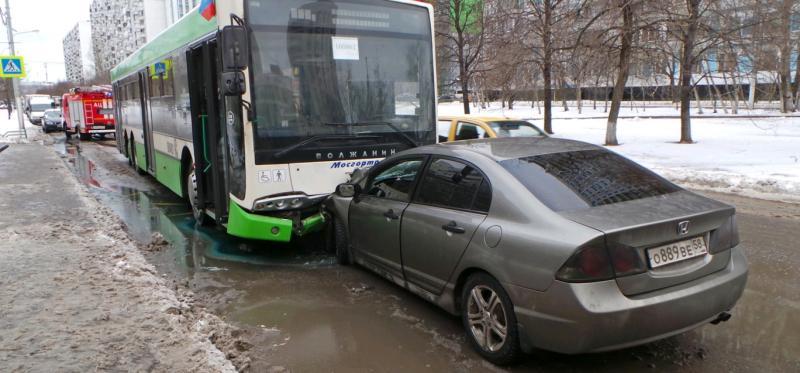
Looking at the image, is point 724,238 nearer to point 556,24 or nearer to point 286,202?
point 286,202

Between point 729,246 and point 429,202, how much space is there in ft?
6.84

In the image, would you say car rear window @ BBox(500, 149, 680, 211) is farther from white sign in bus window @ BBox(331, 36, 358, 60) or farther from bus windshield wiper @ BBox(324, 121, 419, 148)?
white sign in bus window @ BBox(331, 36, 358, 60)

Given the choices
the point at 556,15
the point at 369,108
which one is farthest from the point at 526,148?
the point at 556,15

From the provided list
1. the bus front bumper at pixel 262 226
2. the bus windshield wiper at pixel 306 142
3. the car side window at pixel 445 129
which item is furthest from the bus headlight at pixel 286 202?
the car side window at pixel 445 129

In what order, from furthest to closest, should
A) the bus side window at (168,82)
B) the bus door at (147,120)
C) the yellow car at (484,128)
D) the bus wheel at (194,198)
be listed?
the yellow car at (484,128) < the bus door at (147,120) < the bus side window at (168,82) < the bus wheel at (194,198)

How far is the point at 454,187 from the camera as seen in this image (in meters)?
4.30

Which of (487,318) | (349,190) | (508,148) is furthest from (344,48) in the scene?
(487,318)

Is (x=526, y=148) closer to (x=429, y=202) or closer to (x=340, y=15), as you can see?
(x=429, y=202)

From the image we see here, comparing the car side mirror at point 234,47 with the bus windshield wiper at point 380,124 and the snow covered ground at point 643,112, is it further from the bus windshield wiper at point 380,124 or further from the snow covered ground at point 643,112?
the snow covered ground at point 643,112

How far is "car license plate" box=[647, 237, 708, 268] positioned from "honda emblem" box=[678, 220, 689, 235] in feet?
0.22

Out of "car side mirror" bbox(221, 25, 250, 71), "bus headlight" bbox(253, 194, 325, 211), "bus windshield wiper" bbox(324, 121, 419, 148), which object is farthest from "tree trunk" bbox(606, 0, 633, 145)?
"car side mirror" bbox(221, 25, 250, 71)

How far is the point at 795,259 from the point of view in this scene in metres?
5.99

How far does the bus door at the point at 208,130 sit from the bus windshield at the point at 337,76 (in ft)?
2.56

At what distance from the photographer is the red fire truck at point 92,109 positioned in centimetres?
2698
